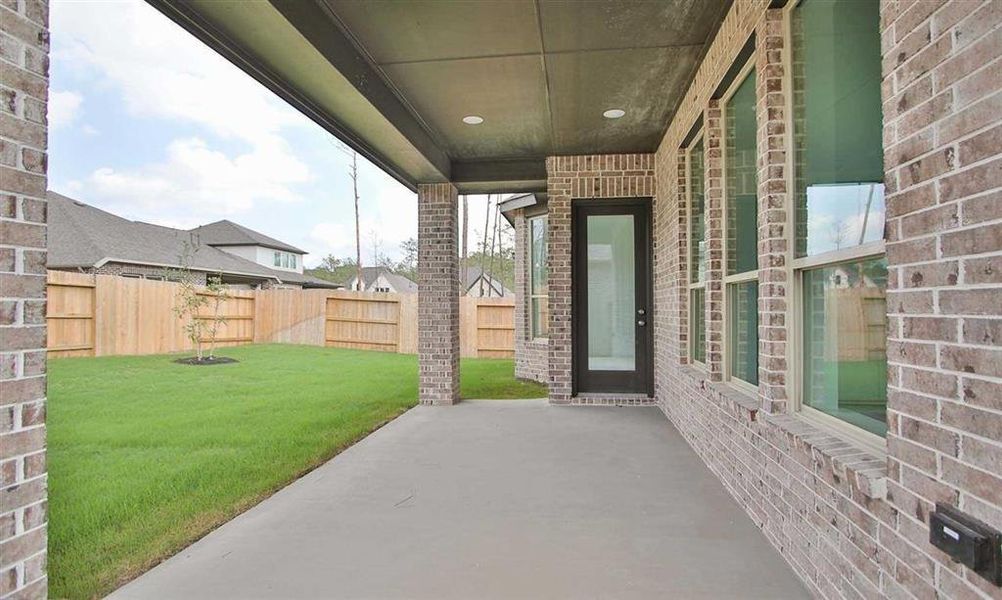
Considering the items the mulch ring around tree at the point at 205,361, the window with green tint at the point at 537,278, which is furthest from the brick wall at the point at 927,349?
the mulch ring around tree at the point at 205,361

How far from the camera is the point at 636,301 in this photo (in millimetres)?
6270

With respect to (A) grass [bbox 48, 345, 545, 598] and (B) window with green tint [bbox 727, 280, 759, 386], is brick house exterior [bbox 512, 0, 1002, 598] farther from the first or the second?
(A) grass [bbox 48, 345, 545, 598]

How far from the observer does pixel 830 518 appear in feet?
6.50

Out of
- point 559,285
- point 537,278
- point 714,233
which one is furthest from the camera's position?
point 537,278

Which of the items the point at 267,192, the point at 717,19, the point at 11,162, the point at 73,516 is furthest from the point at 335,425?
the point at 267,192

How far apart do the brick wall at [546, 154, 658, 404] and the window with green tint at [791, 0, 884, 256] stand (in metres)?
3.61

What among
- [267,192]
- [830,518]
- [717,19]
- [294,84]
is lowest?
[830,518]

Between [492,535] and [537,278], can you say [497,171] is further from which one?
[492,535]

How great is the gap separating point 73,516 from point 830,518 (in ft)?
12.6

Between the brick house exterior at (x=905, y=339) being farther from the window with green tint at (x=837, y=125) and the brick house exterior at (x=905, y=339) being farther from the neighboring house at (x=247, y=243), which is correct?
the neighboring house at (x=247, y=243)

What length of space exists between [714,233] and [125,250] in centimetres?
1776

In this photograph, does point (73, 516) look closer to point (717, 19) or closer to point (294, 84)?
point (294, 84)

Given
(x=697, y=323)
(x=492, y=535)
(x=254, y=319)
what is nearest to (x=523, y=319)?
(x=697, y=323)

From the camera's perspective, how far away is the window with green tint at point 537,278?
8.77 metres
